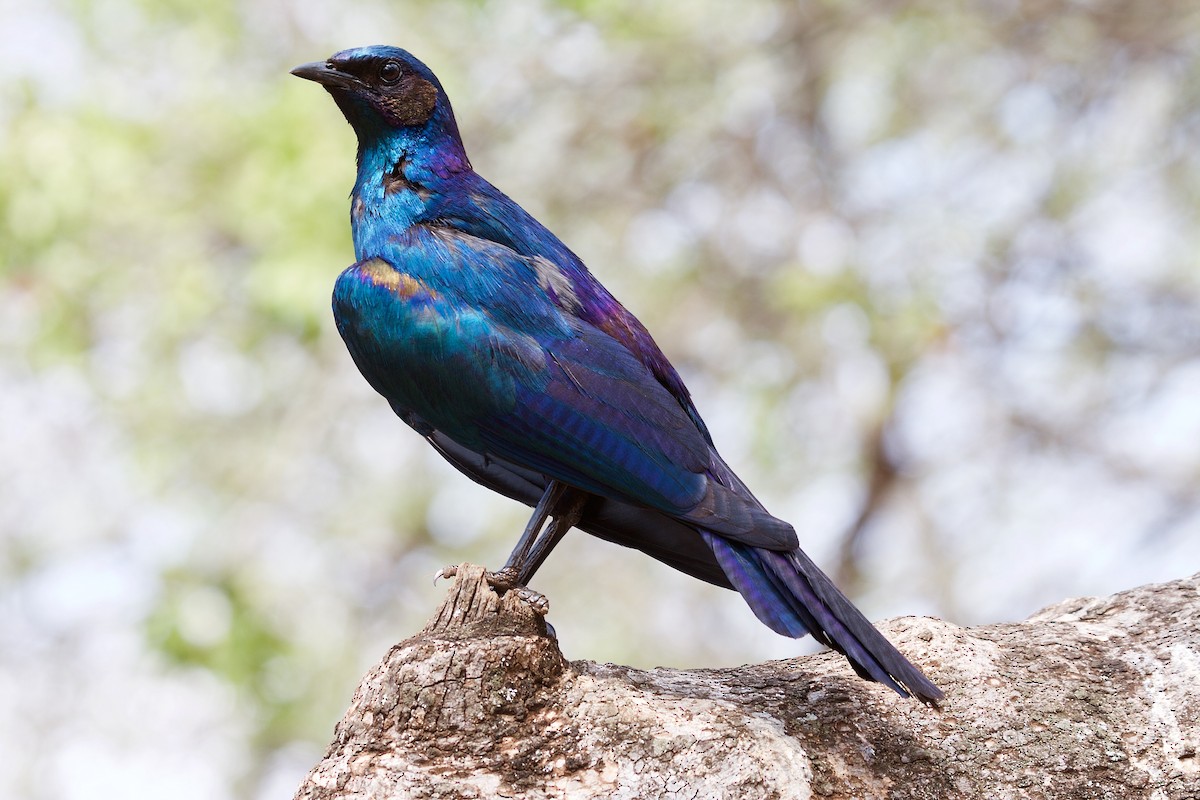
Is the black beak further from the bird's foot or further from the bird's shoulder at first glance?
the bird's foot

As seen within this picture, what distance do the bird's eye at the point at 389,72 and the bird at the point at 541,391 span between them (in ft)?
0.83

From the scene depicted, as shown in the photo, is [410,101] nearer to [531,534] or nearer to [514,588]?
[531,534]

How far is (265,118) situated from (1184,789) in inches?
244

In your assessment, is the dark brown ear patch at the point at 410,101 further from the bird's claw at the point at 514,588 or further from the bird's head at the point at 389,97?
the bird's claw at the point at 514,588

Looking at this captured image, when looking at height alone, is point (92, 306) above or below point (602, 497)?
above

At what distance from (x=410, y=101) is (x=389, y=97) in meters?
0.06

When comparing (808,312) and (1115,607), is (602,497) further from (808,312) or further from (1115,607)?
(808,312)

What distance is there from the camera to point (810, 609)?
369cm

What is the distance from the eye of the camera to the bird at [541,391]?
3836mm

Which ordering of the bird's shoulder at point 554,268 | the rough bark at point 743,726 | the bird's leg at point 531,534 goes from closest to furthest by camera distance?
the rough bark at point 743,726, the bird's leg at point 531,534, the bird's shoulder at point 554,268

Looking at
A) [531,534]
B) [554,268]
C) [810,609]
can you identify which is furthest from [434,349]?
[810,609]

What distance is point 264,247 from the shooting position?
8.56 metres

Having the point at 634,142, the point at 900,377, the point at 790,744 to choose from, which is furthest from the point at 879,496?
the point at 790,744

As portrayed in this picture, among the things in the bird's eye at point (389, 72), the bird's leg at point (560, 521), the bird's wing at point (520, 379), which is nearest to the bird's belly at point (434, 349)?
the bird's wing at point (520, 379)
